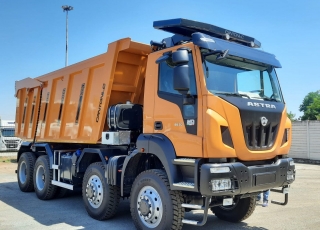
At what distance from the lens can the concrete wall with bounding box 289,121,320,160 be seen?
18.5m

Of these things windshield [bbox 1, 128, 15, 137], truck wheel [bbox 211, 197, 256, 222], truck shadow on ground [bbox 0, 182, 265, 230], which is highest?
windshield [bbox 1, 128, 15, 137]

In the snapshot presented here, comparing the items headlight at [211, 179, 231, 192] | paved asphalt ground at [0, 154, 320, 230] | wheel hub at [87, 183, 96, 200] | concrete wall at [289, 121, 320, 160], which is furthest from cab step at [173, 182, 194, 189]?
concrete wall at [289, 121, 320, 160]

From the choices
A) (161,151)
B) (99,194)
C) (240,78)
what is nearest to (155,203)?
(161,151)

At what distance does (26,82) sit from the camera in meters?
10.5

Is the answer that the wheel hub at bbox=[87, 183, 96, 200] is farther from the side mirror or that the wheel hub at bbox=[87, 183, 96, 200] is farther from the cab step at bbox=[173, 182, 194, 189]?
the side mirror

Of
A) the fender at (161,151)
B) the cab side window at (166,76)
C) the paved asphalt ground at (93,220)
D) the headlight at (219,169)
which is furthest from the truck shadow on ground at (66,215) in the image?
the cab side window at (166,76)

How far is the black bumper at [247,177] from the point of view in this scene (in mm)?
4629

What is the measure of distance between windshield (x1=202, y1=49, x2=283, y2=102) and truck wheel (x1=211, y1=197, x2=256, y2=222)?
202cm

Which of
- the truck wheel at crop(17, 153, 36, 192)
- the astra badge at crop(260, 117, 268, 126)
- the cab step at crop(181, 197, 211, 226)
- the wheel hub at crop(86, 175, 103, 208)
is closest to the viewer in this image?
the cab step at crop(181, 197, 211, 226)

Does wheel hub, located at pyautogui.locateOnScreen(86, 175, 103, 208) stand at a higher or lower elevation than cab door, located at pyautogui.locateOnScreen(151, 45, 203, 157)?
lower

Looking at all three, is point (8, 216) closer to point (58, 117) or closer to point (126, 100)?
point (58, 117)

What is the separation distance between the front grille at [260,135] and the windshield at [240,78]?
0.49 m

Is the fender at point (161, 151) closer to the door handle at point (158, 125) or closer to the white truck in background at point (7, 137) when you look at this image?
the door handle at point (158, 125)

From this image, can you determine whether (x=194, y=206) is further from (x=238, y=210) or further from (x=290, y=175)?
(x=238, y=210)
